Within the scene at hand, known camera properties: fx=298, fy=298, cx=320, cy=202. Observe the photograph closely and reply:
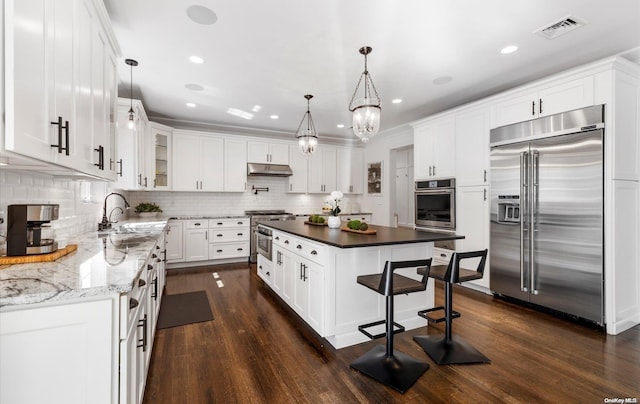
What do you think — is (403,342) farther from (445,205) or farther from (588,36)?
(588,36)

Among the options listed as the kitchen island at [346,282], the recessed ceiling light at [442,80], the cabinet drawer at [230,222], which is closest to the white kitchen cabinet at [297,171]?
the cabinet drawer at [230,222]

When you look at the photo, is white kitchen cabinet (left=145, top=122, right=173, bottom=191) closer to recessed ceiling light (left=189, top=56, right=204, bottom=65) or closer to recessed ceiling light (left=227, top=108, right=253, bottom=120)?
recessed ceiling light (left=227, top=108, right=253, bottom=120)

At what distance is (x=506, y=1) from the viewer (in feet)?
7.38

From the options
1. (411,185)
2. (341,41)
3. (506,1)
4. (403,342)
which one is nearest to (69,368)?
(403,342)

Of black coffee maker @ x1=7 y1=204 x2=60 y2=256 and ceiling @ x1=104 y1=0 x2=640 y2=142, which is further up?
ceiling @ x1=104 y1=0 x2=640 y2=142

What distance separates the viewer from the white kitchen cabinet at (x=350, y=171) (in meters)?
7.14

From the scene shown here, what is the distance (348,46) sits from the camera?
115 inches

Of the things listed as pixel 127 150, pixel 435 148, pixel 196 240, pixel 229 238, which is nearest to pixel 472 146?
pixel 435 148

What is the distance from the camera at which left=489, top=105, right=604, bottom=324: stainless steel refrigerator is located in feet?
9.65

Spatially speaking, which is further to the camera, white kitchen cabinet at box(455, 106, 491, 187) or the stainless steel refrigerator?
white kitchen cabinet at box(455, 106, 491, 187)

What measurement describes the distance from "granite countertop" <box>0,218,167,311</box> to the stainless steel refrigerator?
3.83 m

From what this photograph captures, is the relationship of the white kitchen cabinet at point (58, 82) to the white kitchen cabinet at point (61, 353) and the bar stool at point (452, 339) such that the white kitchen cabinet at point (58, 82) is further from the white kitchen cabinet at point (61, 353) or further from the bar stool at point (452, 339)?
the bar stool at point (452, 339)

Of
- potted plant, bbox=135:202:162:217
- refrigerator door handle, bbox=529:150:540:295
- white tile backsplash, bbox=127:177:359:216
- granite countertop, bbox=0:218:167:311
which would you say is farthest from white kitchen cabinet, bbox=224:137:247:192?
refrigerator door handle, bbox=529:150:540:295

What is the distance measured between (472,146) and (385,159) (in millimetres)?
2574
